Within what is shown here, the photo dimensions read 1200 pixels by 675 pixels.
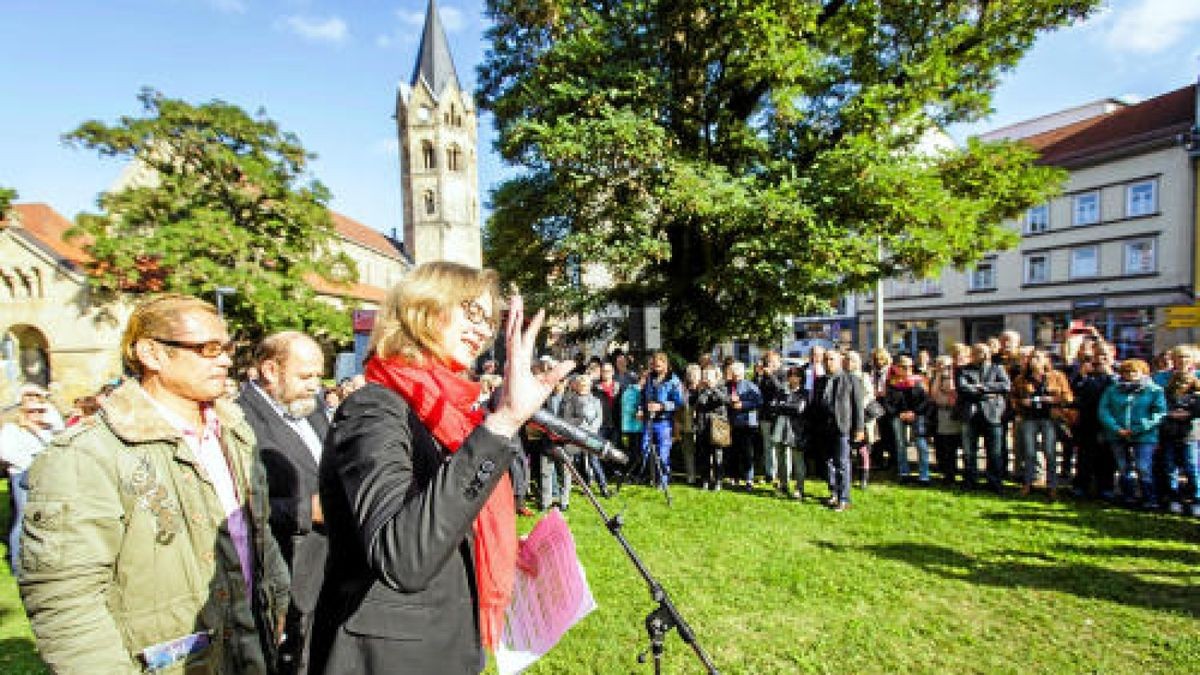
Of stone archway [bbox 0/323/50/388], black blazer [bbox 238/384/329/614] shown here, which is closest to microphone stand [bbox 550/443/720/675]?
black blazer [bbox 238/384/329/614]

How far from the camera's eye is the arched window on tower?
52625 mm

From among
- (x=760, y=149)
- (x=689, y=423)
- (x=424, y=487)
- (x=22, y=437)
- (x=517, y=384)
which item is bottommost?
(x=689, y=423)

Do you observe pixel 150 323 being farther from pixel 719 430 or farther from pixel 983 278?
pixel 983 278

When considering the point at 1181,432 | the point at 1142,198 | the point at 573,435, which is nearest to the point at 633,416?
the point at 1181,432

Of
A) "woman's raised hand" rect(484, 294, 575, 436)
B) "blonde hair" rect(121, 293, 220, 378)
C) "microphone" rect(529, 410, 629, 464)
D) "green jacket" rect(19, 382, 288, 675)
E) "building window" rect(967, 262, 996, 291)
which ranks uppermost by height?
"building window" rect(967, 262, 996, 291)

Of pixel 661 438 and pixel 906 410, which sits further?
pixel 661 438

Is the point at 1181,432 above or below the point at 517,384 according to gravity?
below

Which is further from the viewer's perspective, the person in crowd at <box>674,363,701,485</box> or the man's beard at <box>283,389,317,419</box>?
the person in crowd at <box>674,363,701,485</box>

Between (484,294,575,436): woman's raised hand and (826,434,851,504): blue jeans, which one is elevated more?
(484,294,575,436): woman's raised hand

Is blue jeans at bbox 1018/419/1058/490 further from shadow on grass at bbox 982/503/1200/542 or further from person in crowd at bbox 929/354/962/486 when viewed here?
person in crowd at bbox 929/354/962/486

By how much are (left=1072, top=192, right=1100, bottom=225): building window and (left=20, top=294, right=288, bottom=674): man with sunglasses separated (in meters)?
35.5

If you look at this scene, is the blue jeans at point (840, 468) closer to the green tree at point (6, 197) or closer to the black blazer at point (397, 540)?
the black blazer at point (397, 540)

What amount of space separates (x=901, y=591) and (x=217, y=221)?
2766cm

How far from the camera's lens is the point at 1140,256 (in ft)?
82.4
